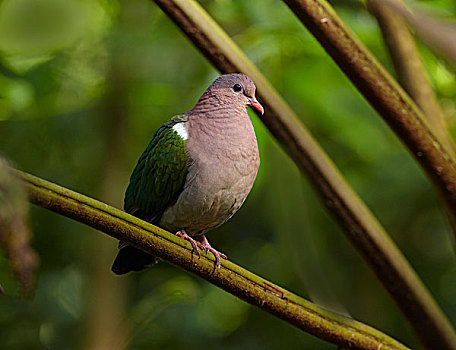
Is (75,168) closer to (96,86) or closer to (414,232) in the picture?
(96,86)

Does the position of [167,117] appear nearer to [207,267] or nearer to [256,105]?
[256,105]

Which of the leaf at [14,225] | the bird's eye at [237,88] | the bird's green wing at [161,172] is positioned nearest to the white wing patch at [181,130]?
the bird's green wing at [161,172]

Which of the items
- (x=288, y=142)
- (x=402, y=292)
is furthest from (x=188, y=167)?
(x=402, y=292)

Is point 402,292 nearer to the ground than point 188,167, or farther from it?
nearer to the ground

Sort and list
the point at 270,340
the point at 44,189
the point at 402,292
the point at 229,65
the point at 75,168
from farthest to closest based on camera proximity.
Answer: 1. the point at 270,340
2. the point at 75,168
3. the point at 402,292
4. the point at 229,65
5. the point at 44,189

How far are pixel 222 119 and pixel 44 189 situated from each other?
518 millimetres

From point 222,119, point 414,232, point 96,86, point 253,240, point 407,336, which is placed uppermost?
point 96,86

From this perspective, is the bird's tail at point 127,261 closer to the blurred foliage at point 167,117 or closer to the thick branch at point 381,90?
the blurred foliage at point 167,117

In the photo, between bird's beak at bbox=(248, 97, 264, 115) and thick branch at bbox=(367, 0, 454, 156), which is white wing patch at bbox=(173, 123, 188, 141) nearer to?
bird's beak at bbox=(248, 97, 264, 115)

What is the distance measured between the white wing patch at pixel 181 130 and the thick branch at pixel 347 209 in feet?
0.39

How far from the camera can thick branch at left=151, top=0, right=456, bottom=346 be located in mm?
1022

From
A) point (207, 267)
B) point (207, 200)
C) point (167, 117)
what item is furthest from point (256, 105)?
point (167, 117)

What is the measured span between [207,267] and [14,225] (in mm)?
488

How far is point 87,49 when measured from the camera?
4.89 feet
